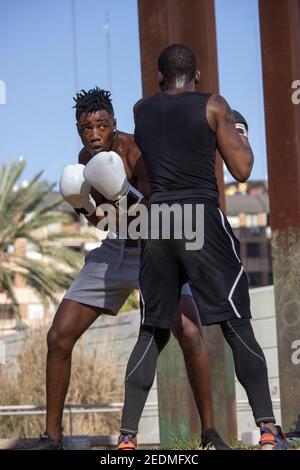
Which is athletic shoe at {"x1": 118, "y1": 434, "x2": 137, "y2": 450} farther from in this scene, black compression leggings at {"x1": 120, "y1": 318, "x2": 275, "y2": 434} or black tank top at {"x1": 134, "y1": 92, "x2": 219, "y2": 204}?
black tank top at {"x1": 134, "y1": 92, "x2": 219, "y2": 204}

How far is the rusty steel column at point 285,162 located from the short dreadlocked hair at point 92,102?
2.42m

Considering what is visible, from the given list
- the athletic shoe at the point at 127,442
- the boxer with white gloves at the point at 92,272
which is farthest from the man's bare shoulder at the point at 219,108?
the athletic shoe at the point at 127,442

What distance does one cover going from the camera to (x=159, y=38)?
797 cm

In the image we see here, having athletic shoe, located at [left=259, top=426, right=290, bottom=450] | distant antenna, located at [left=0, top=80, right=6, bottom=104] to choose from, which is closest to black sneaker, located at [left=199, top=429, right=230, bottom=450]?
athletic shoe, located at [left=259, top=426, right=290, bottom=450]

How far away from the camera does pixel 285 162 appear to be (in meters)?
7.70

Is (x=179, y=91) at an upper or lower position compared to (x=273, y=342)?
upper

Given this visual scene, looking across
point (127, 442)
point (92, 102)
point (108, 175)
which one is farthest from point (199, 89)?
point (127, 442)

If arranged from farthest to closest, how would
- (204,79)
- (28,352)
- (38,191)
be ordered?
(38,191), (28,352), (204,79)

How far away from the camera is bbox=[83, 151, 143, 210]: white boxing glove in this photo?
16.3 feet

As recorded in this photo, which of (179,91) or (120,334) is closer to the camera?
(179,91)

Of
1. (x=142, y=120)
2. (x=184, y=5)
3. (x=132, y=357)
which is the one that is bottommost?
(x=132, y=357)

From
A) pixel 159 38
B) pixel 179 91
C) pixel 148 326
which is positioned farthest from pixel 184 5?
pixel 148 326
